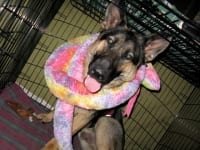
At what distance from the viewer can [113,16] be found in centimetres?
261

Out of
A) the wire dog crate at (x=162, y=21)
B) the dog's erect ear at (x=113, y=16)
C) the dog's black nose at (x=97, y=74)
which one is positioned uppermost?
the wire dog crate at (x=162, y=21)

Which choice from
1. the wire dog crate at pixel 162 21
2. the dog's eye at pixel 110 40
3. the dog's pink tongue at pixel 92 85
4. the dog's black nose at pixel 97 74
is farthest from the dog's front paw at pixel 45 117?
the wire dog crate at pixel 162 21

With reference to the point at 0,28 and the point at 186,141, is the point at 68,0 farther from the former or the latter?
the point at 186,141

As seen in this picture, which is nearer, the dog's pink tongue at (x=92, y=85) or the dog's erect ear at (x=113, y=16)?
the dog's erect ear at (x=113, y=16)

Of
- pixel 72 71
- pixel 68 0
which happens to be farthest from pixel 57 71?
pixel 68 0

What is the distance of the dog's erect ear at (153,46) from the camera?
101 inches

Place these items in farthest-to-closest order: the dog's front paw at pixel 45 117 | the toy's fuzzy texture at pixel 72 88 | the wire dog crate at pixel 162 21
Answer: the dog's front paw at pixel 45 117 → the toy's fuzzy texture at pixel 72 88 → the wire dog crate at pixel 162 21

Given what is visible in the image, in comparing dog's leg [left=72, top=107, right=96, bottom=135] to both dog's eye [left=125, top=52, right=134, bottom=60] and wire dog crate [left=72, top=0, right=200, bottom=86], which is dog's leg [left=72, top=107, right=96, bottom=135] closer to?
dog's eye [left=125, top=52, right=134, bottom=60]

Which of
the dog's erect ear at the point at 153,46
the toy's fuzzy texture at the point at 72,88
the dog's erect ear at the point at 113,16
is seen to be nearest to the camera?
the dog's erect ear at the point at 113,16

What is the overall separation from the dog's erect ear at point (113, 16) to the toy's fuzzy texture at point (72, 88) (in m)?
0.25

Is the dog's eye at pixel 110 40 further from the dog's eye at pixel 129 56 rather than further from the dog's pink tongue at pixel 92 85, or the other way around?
the dog's pink tongue at pixel 92 85

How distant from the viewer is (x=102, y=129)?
122 inches

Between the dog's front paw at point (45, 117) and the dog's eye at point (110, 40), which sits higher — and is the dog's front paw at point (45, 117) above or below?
below

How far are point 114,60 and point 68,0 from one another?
135 centimetres
